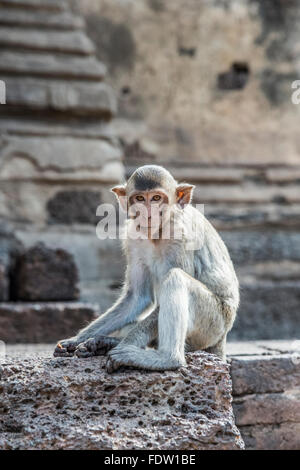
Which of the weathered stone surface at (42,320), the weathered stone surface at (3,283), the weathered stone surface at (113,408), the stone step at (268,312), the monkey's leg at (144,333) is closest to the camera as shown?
the weathered stone surface at (113,408)

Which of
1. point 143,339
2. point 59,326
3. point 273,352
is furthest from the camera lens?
point 59,326

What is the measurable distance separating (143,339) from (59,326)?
1851 millimetres

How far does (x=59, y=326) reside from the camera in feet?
17.3

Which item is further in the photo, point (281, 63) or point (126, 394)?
point (281, 63)

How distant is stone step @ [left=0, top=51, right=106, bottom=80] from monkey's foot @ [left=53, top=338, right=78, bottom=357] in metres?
3.42

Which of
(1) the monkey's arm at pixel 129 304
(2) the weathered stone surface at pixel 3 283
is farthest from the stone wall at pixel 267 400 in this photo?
(2) the weathered stone surface at pixel 3 283

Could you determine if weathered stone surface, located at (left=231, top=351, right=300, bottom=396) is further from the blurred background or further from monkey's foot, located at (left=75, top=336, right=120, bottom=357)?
the blurred background

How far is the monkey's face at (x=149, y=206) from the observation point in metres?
3.66

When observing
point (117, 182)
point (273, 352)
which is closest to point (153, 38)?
point (117, 182)

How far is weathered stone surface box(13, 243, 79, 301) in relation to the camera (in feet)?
17.9

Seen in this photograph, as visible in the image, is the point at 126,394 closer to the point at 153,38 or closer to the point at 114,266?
the point at 114,266

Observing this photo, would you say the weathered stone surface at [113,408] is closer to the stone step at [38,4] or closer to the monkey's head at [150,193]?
the monkey's head at [150,193]

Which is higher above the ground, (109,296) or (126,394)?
(109,296)

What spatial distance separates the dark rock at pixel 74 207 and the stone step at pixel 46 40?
132cm
